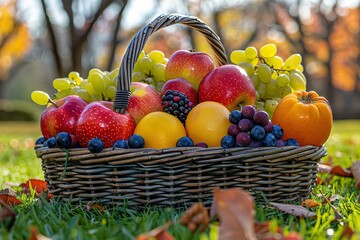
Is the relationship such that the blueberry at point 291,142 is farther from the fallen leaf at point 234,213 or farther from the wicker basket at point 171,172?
the fallen leaf at point 234,213

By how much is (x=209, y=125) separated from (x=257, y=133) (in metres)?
0.18

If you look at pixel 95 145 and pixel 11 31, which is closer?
pixel 95 145

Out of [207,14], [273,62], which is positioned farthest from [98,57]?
[273,62]

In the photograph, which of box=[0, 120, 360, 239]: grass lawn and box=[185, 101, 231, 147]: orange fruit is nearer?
box=[0, 120, 360, 239]: grass lawn

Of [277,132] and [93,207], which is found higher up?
[277,132]

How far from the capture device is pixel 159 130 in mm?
1725

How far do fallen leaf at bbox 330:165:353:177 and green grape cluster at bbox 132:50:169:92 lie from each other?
1.01 metres

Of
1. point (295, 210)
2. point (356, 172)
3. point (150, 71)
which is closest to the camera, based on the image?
point (295, 210)

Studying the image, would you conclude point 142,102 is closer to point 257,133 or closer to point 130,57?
point 130,57

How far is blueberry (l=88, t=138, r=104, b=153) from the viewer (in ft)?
5.32

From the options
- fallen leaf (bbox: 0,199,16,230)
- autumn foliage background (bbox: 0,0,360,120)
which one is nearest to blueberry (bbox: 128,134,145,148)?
fallen leaf (bbox: 0,199,16,230)

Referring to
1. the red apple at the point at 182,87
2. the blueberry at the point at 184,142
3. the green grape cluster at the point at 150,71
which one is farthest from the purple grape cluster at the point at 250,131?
the green grape cluster at the point at 150,71

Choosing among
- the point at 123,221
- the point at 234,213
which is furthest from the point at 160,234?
the point at 123,221

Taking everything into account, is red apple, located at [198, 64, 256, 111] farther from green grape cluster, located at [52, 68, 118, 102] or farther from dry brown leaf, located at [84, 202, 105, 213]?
dry brown leaf, located at [84, 202, 105, 213]
